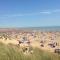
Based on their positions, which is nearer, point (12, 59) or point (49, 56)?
point (12, 59)

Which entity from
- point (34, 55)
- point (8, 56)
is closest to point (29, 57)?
point (34, 55)

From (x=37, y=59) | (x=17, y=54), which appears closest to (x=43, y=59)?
(x=37, y=59)

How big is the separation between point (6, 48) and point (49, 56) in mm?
1257

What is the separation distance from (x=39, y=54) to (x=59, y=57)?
88cm

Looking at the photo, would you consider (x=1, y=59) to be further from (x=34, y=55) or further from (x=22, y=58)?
(x=34, y=55)

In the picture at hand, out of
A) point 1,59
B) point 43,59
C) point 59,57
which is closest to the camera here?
point 1,59

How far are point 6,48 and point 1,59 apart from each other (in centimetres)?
79

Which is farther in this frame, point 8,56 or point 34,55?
point 34,55

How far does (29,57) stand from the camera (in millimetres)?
8047

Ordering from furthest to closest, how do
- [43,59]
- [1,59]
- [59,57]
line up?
[59,57] < [43,59] < [1,59]

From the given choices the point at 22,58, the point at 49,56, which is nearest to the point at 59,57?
the point at 49,56

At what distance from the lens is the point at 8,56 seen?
764 cm

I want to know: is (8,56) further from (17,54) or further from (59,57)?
(59,57)

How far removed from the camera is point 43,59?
25.9 ft
